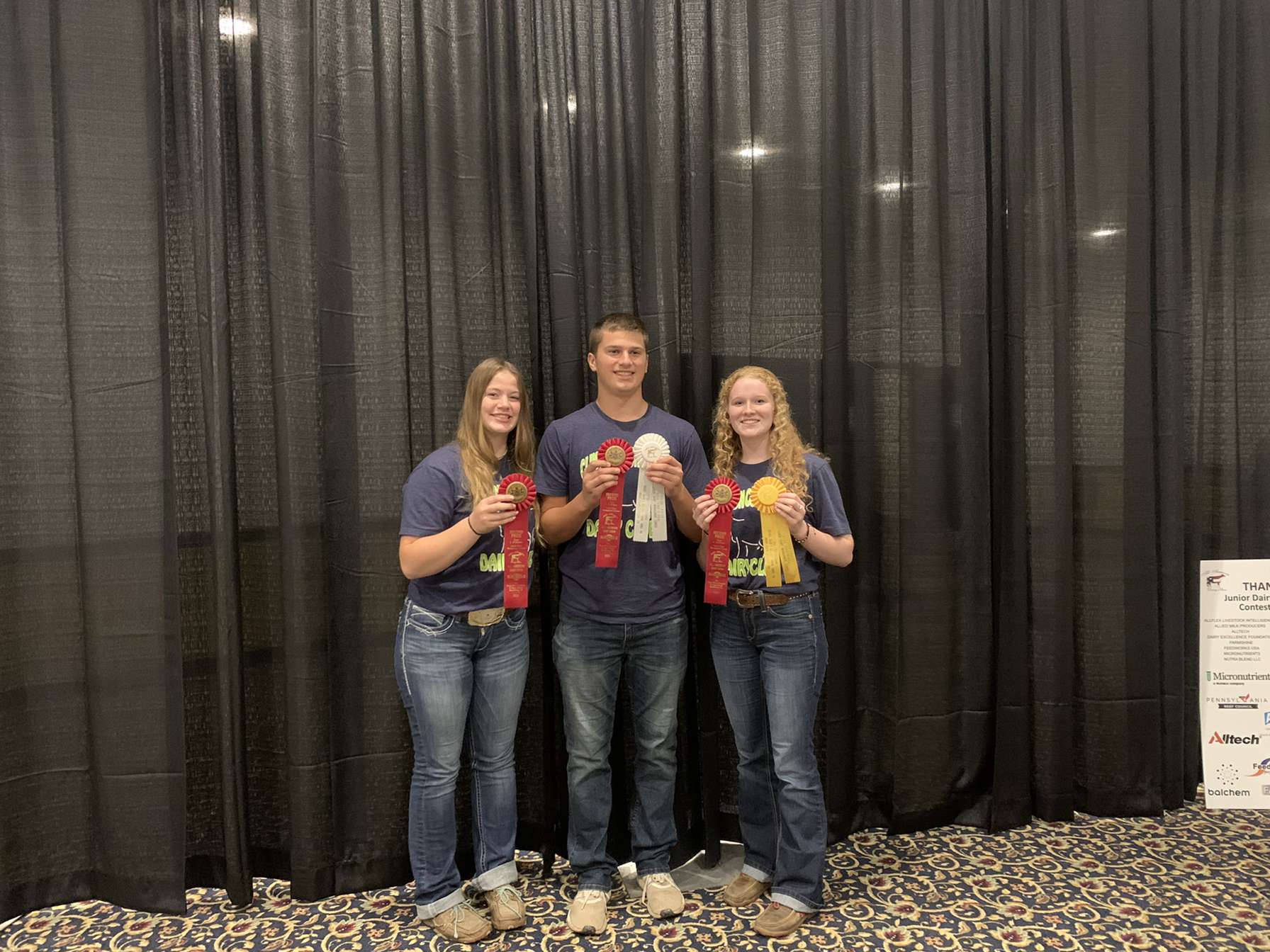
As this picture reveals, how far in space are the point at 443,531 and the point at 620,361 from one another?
0.63 meters

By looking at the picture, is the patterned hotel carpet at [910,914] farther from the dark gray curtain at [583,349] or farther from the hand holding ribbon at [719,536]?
the hand holding ribbon at [719,536]

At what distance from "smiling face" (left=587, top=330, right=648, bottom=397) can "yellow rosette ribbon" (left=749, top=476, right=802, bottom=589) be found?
0.43 metres

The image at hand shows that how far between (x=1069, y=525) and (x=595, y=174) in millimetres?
1867

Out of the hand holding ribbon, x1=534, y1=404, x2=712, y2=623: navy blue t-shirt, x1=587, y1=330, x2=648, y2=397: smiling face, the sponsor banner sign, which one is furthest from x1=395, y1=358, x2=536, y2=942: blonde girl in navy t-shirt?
the sponsor banner sign

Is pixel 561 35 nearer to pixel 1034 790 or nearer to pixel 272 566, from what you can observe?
pixel 272 566

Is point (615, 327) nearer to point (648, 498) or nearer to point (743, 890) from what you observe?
point (648, 498)

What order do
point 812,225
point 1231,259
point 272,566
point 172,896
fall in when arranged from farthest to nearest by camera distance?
point 1231,259, point 812,225, point 272,566, point 172,896

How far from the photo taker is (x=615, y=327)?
6.74 ft

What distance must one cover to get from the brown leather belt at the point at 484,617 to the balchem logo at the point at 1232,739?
5.92 ft

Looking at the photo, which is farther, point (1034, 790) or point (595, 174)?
point (1034, 790)

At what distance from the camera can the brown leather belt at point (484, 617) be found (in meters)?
1.95

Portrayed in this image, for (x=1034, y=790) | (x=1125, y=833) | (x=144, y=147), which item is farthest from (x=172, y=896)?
(x=1125, y=833)

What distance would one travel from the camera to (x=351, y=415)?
2219 millimetres

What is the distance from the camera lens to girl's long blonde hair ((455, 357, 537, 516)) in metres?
1.96
